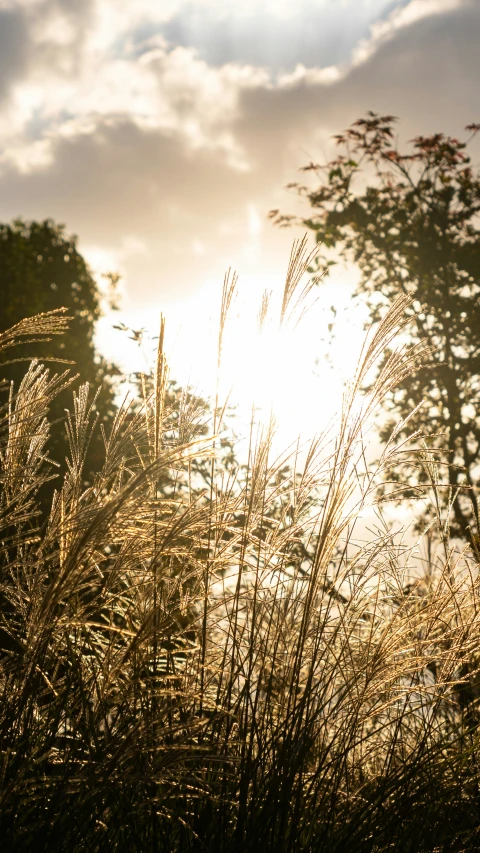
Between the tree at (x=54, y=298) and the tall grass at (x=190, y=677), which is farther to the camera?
the tree at (x=54, y=298)

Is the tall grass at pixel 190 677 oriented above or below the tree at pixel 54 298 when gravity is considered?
below

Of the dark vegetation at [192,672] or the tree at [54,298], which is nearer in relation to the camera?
the dark vegetation at [192,672]

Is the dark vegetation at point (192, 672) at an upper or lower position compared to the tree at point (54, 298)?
lower

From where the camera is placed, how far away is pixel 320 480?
6.88 ft

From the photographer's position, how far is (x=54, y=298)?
521 inches

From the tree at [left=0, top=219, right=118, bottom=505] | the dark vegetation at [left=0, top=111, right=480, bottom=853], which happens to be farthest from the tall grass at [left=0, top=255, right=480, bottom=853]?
the tree at [left=0, top=219, right=118, bottom=505]

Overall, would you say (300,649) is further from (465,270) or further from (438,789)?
(465,270)

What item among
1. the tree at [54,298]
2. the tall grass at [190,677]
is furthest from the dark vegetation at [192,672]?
the tree at [54,298]

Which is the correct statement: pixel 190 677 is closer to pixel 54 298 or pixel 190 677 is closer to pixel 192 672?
pixel 192 672

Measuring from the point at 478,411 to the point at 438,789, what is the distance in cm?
603

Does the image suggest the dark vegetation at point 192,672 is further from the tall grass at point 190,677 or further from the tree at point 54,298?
the tree at point 54,298

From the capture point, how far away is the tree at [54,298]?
33.8 ft

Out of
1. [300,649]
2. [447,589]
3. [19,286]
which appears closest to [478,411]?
[447,589]

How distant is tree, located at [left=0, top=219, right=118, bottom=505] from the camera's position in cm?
1031
